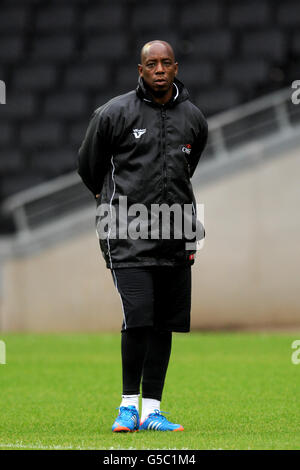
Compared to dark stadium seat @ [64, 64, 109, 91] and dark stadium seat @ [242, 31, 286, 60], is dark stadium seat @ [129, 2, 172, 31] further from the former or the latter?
dark stadium seat @ [242, 31, 286, 60]

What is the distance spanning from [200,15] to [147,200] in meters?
10.4

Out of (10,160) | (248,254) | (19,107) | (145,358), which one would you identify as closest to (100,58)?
(19,107)

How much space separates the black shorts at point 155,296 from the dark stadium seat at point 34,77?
9.92m

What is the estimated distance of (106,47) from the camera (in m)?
13.9

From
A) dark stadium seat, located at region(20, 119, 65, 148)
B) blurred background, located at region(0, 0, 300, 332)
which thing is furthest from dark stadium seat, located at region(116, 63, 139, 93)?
blurred background, located at region(0, 0, 300, 332)

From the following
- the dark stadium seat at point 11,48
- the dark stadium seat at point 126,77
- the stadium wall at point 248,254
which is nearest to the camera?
the stadium wall at point 248,254

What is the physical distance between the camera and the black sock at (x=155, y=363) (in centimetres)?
417

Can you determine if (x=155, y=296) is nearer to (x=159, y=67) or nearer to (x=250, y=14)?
(x=159, y=67)

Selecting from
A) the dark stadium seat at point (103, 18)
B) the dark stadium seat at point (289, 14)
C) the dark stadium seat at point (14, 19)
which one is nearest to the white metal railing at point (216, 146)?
the dark stadium seat at point (289, 14)

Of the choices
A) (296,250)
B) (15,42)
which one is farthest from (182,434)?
(15,42)

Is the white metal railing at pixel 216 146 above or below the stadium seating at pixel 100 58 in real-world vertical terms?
below

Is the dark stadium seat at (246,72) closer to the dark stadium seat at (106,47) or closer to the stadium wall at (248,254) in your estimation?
the dark stadium seat at (106,47)

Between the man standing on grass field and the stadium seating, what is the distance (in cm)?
804

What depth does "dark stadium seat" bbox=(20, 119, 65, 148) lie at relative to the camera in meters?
13.0
